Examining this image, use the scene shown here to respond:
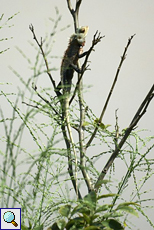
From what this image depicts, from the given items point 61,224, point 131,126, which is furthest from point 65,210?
point 131,126

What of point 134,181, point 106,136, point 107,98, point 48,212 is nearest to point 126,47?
point 107,98

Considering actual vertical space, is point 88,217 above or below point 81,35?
below

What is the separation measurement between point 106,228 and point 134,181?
16.6 inches

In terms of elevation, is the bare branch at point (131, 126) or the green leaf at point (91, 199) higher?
the bare branch at point (131, 126)

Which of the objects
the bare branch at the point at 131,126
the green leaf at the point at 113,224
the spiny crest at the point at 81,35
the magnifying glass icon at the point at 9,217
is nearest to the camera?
the green leaf at the point at 113,224

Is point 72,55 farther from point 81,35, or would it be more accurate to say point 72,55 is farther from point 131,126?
point 131,126

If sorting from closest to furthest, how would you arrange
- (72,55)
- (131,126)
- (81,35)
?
(131,126) → (81,35) → (72,55)

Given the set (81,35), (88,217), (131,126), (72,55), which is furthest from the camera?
(72,55)

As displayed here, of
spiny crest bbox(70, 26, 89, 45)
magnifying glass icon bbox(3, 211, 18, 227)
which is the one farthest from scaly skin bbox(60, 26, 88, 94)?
magnifying glass icon bbox(3, 211, 18, 227)

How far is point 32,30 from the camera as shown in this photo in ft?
4.60

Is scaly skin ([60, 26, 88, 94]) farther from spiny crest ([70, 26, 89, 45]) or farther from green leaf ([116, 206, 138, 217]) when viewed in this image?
green leaf ([116, 206, 138, 217])

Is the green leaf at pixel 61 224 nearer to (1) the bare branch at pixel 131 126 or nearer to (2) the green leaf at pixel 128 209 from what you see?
(2) the green leaf at pixel 128 209

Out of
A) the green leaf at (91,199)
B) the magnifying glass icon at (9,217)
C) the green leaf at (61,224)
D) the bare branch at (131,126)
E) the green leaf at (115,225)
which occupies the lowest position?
the green leaf at (115,225)

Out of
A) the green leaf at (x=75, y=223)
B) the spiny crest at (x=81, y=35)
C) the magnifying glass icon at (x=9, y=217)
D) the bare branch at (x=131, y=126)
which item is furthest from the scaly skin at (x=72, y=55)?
the green leaf at (x=75, y=223)
